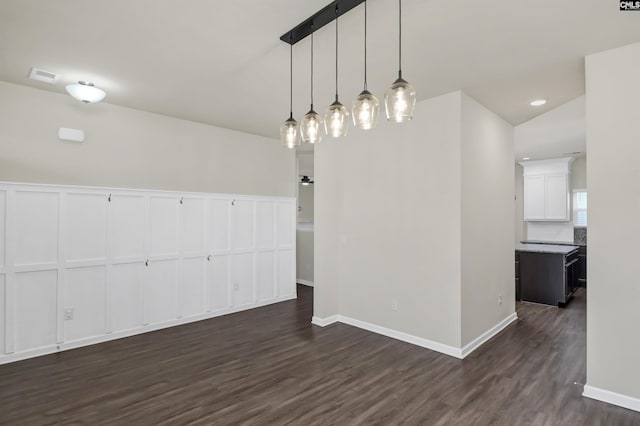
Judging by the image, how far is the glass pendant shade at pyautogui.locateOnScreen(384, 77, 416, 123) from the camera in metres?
1.95

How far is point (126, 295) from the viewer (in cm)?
421

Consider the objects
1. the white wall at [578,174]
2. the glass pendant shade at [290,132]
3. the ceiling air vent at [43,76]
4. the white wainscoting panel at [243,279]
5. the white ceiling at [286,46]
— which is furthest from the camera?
the white wall at [578,174]

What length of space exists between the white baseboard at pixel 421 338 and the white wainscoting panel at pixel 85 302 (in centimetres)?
260

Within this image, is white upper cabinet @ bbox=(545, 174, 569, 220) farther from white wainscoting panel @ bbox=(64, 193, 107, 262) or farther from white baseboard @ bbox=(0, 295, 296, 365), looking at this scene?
white wainscoting panel @ bbox=(64, 193, 107, 262)

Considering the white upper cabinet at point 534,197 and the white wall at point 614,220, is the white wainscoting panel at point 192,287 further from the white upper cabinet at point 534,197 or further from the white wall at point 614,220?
→ the white upper cabinet at point 534,197

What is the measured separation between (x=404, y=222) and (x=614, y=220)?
1.89 metres

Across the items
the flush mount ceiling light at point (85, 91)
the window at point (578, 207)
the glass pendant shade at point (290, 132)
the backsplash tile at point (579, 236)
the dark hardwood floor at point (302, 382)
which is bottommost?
the dark hardwood floor at point (302, 382)

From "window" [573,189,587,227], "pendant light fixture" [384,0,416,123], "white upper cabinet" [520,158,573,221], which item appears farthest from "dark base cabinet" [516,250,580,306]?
"pendant light fixture" [384,0,416,123]

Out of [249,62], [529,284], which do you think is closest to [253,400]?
[249,62]

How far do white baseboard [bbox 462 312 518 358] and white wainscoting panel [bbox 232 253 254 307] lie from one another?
3.24m

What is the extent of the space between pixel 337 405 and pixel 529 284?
4.64 meters

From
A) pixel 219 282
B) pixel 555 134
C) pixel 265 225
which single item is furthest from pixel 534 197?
pixel 219 282

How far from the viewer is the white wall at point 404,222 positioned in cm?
365

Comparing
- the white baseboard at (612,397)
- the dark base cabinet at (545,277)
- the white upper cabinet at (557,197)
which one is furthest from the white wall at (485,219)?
the white upper cabinet at (557,197)
